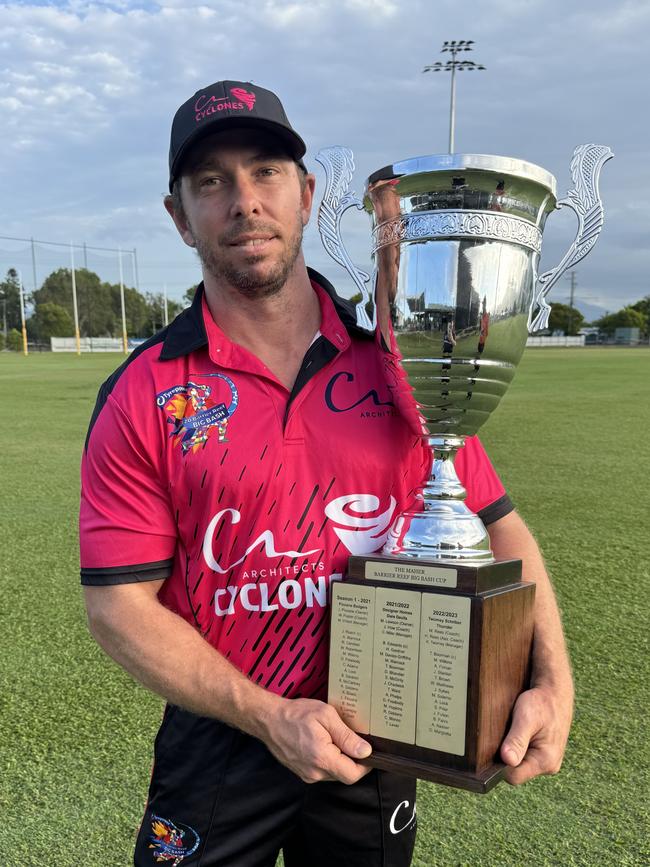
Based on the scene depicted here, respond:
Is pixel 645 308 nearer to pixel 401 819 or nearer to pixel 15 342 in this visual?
pixel 15 342

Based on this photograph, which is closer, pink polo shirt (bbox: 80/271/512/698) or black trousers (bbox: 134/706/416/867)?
pink polo shirt (bbox: 80/271/512/698)

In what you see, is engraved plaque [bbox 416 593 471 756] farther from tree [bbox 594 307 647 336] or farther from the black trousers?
tree [bbox 594 307 647 336]

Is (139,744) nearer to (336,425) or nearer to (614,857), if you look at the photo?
(614,857)

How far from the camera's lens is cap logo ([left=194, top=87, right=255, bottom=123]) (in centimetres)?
148

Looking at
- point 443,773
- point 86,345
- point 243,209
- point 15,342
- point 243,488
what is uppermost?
point 243,209

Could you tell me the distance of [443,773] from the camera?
1.24m

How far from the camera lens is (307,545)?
1463 millimetres

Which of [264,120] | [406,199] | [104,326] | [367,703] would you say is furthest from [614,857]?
[104,326]

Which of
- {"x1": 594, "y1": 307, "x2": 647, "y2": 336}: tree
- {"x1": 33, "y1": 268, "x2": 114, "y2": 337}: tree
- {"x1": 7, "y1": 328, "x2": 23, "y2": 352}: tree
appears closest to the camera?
{"x1": 7, "y1": 328, "x2": 23, "y2": 352}: tree

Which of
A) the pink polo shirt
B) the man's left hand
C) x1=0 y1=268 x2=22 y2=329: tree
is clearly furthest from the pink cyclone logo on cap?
x1=0 y1=268 x2=22 y2=329: tree

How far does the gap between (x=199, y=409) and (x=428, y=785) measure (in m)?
1.71

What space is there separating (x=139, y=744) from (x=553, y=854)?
1.43 metres

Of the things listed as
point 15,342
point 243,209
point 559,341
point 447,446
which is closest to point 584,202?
point 447,446

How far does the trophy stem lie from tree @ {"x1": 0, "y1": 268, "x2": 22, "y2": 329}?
8388cm
